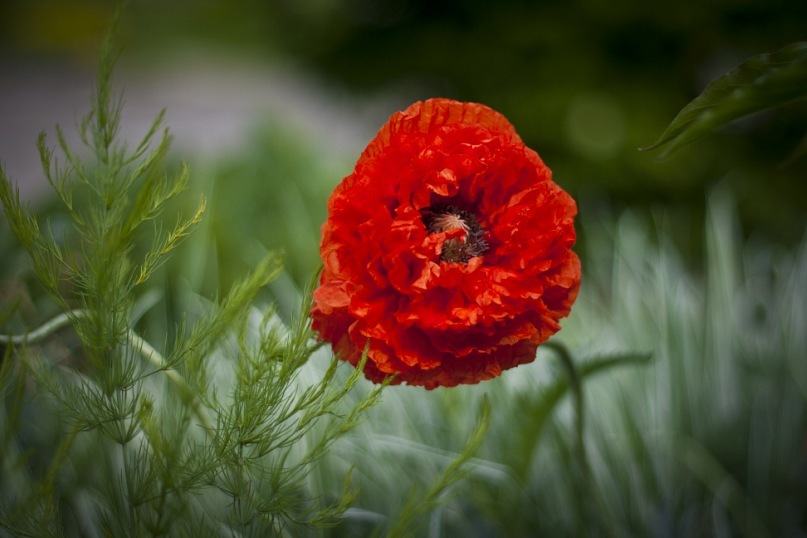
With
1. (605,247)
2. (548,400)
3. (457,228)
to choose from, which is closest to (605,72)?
(605,247)

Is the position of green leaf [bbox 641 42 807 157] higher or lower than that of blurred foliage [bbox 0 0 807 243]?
lower

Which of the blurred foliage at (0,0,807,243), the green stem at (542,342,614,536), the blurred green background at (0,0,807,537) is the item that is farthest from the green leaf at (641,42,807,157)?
the blurred foliage at (0,0,807,243)

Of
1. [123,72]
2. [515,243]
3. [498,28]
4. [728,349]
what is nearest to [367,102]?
[498,28]

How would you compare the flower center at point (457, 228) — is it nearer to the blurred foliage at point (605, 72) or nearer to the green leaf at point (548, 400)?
the green leaf at point (548, 400)

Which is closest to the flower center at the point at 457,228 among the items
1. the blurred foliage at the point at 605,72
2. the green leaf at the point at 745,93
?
the green leaf at the point at 745,93

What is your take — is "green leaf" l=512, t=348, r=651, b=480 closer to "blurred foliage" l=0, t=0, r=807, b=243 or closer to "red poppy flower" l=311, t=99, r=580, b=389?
"red poppy flower" l=311, t=99, r=580, b=389

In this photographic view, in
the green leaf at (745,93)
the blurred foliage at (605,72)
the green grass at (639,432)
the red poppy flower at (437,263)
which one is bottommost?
the green grass at (639,432)
